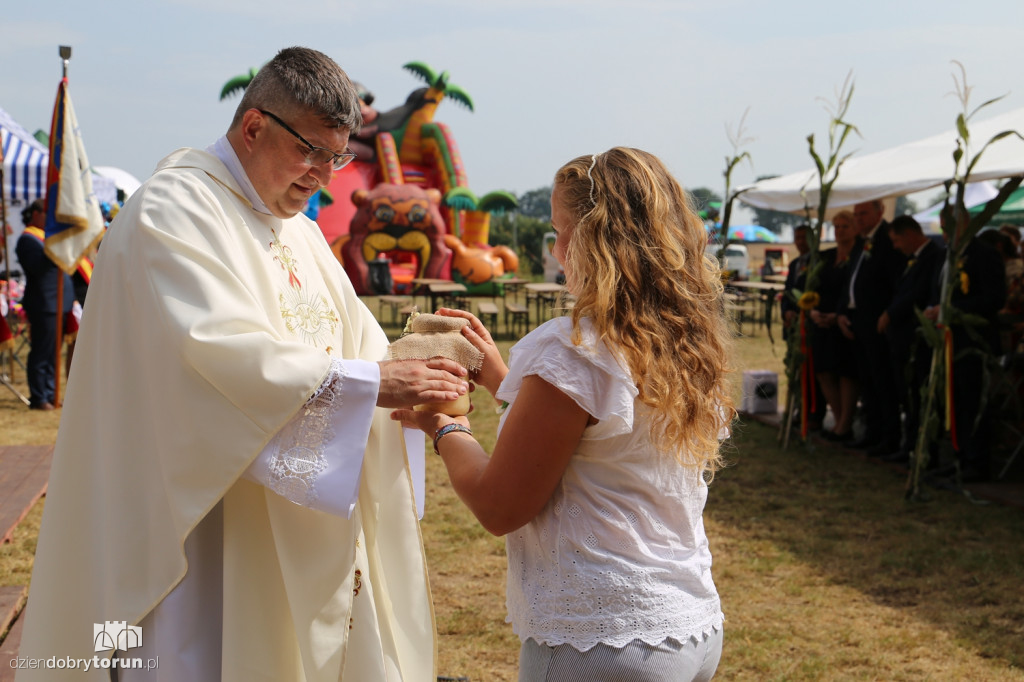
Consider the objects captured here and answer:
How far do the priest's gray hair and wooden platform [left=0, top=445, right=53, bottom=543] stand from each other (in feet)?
11.2

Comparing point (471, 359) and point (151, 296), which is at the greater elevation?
point (151, 296)

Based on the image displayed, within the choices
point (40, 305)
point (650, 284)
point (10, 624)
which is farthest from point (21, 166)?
point (650, 284)

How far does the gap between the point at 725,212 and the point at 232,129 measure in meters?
6.33

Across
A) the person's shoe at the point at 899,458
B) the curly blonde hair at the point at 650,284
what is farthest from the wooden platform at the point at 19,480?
the person's shoe at the point at 899,458

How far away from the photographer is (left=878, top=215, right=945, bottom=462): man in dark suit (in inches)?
270

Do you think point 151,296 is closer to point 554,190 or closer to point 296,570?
point 296,570

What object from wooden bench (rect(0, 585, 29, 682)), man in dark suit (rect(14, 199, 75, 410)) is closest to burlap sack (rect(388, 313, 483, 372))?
wooden bench (rect(0, 585, 29, 682))

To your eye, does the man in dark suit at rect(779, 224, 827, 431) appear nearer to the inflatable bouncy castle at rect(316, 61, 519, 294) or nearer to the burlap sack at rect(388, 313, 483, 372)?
the burlap sack at rect(388, 313, 483, 372)

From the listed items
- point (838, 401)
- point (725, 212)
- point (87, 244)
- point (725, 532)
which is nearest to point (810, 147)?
point (725, 212)

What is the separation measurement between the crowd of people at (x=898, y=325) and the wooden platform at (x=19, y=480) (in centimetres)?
550

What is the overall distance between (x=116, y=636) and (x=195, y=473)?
1.47ft

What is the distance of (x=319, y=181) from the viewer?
7.75 feet

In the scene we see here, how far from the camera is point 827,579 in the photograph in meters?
4.82

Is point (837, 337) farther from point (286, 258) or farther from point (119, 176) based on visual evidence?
point (119, 176)
